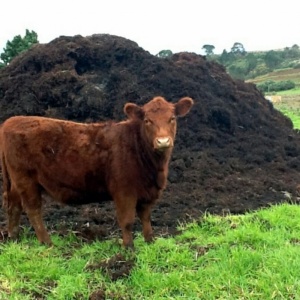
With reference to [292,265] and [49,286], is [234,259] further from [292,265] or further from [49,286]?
[49,286]

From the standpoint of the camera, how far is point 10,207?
22.6ft

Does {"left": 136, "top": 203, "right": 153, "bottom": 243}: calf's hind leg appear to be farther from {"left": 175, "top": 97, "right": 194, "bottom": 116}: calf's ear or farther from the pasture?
{"left": 175, "top": 97, "right": 194, "bottom": 116}: calf's ear

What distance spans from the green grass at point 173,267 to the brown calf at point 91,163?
0.47 m

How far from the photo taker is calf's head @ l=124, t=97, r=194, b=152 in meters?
6.02

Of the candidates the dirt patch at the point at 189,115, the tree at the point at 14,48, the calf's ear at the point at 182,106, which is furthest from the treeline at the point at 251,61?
the calf's ear at the point at 182,106

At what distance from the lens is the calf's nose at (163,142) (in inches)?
233

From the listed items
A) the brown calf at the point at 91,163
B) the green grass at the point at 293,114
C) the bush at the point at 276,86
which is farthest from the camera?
the bush at the point at 276,86

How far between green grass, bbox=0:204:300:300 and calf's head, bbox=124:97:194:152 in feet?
3.83

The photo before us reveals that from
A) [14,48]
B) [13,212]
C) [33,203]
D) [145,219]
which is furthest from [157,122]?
[14,48]

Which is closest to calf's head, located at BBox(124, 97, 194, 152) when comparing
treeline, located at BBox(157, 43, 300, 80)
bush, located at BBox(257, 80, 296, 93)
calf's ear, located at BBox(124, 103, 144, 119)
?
calf's ear, located at BBox(124, 103, 144, 119)

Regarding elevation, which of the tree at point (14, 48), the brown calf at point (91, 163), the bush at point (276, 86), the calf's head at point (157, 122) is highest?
the tree at point (14, 48)

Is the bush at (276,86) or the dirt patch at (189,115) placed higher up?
the dirt patch at (189,115)

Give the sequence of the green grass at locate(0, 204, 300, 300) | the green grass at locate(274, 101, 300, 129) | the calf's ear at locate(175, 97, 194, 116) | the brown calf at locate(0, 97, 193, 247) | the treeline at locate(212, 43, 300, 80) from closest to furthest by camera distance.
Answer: the green grass at locate(0, 204, 300, 300) < the brown calf at locate(0, 97, 193, 247) < the calf's ear at locate(175, 97, 194, 116) < the green grass at locate(274, 101, 300, 129) < the treeline at locate(212, 43, 300, 80)

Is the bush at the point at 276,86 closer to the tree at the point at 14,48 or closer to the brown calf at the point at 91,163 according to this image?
the tree at the point at 14,48
